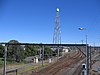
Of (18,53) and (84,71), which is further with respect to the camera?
(18,53)

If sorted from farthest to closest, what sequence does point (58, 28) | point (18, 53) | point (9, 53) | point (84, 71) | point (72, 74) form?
point (58, 28) → point (9, 53) → point (18, 53) → point (72, 74) → point (84, 71)

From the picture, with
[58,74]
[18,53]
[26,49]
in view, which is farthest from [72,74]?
[26,49]

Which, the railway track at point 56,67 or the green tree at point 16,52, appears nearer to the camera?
the railway track at point 56,67

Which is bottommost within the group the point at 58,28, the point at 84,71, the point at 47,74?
the point at 47,74

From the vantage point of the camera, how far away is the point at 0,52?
84125mm

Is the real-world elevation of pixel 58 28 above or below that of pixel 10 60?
above

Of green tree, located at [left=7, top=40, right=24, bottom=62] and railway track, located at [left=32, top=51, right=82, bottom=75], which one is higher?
green tree, located at [left=7, top=40, right=24, bottom=62]

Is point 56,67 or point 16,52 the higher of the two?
point 16,52

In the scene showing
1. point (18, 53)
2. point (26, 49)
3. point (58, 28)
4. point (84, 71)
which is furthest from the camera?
point (58, 28)

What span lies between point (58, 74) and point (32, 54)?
179 feet

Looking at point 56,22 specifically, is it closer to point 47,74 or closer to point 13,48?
point 13,48

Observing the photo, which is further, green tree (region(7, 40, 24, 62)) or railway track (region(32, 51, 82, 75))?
green tree (region(7, 40, 24, 62))

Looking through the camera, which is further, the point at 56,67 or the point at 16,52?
the point at 16,52

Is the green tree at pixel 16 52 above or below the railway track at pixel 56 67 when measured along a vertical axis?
above
